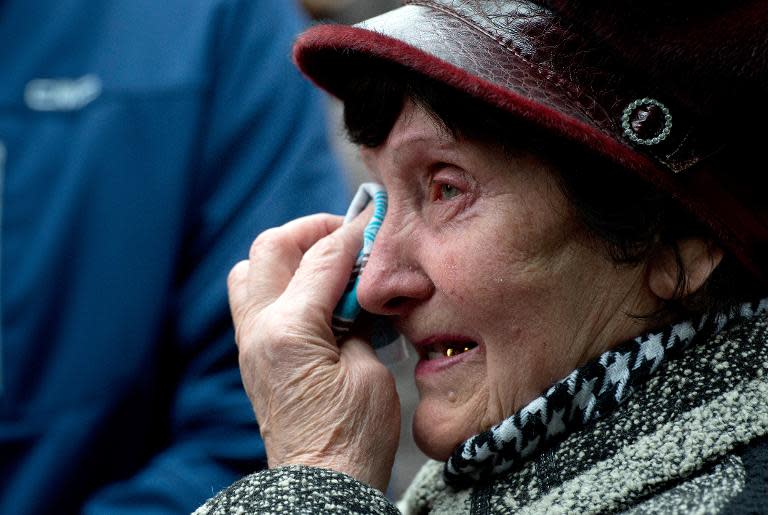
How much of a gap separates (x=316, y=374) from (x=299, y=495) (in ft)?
1.22

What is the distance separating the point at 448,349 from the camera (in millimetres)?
2268

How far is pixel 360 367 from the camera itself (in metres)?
2.34

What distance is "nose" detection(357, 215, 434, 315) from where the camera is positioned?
87.3 inches

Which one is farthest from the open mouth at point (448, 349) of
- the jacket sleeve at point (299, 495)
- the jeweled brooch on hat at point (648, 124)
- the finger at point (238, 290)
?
the jeweled brooch on hat at point (648, 124)

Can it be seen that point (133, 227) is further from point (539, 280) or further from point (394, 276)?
point (539, 280)

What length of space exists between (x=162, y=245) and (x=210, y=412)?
420 millimetres

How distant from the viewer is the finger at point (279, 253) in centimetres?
248

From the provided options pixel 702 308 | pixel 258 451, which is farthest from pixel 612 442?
pixel 258 451

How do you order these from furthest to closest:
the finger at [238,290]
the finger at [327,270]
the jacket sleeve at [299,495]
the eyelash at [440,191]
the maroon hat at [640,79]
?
the finger at [238,290]
the finger at [327,270]
the eyelash at [440,191]
the jacket sleeve at [299,495]
the maroon hat at [640,79]

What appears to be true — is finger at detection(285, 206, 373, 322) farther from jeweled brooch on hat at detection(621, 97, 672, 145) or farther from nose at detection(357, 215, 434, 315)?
jeweled brooch on hat at detection(621, 97, 672, 145)

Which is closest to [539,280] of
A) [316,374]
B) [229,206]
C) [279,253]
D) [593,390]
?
[593,390]

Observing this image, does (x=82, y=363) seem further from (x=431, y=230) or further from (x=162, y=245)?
(x=431, y=230)

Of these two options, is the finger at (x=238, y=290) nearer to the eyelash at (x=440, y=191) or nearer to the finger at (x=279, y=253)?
the finger at (x=279, y=253)

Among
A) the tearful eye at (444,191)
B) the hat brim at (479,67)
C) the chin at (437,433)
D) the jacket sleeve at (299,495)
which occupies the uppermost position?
the hat brim at (479,67)
